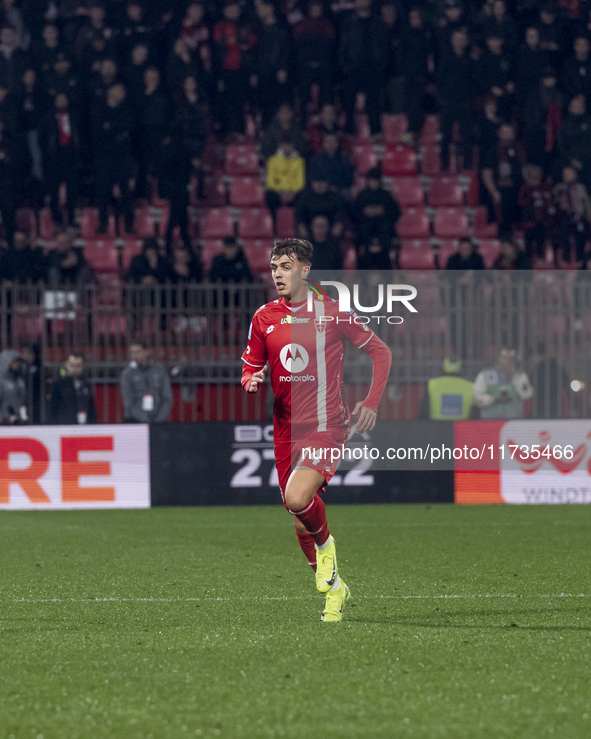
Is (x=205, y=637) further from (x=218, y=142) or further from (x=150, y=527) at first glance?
(x=218, y=142)

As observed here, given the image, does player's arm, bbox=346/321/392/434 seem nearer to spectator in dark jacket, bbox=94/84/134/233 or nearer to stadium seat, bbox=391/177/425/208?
spectator in dark jacket, bbox=94/84/134/233

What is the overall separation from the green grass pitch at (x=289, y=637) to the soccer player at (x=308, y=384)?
1.63 ft

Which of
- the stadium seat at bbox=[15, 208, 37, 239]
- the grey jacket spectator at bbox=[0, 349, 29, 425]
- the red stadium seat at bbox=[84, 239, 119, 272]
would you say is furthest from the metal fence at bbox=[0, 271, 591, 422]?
the stadium seat at bbox=[15, 208, 37, 239]

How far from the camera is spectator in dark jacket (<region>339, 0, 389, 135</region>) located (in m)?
19.4

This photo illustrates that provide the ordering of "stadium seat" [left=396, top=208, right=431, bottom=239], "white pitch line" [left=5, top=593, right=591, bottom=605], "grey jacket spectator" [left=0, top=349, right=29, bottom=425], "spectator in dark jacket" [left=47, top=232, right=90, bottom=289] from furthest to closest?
1. "stadium seat" [left=396, top=208, right=431, bottom=239]
2. "spectator in dark jacket" [left=47, top=232, right=90, bottom=289]
3. "grey jacket spectator" [left=0, top=349, right=29, bottom=425]
4. "white pitch line" [left=5, top=593, right=591, bottom=605]

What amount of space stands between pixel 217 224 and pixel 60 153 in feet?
9.14

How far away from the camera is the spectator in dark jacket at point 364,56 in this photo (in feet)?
63.8

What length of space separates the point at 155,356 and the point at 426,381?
355 cm

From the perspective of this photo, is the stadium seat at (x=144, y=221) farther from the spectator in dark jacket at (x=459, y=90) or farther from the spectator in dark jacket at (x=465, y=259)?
the spectator in dark jacket at (x=465, y=259)

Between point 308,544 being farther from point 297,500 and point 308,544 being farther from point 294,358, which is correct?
point 294,358

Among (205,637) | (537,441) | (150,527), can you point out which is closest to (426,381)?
(537,441)

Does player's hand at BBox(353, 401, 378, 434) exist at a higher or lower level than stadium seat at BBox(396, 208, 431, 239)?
lower

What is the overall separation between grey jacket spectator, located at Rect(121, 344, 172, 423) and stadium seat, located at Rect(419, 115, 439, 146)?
27.4 ft

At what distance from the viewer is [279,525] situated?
12.1 metres
